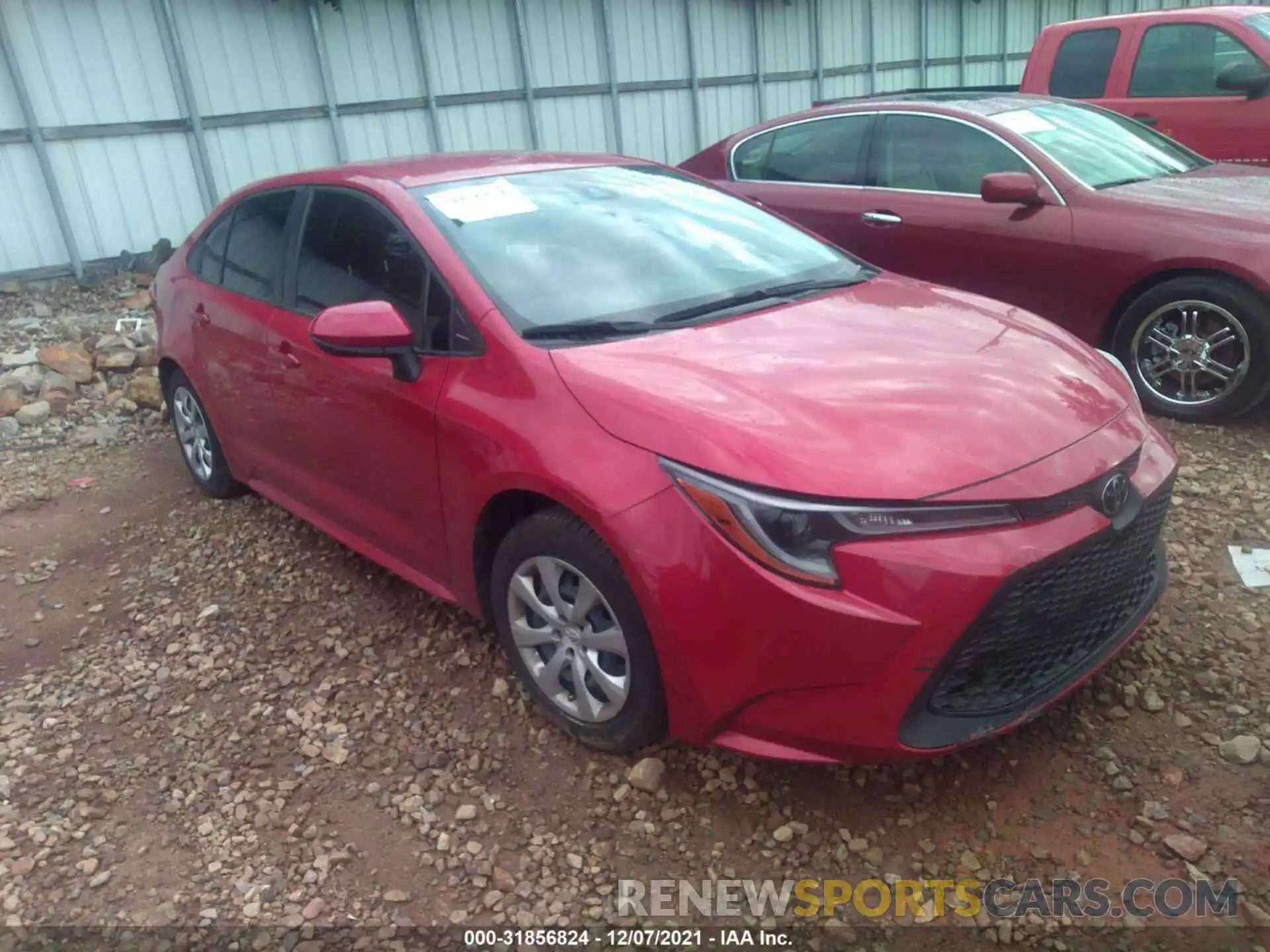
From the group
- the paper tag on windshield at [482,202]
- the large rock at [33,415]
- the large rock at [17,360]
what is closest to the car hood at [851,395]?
the paper tag on windshield at [482,202]

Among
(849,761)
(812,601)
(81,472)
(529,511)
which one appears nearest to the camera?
(812,601)

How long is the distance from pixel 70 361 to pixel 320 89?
4299mm

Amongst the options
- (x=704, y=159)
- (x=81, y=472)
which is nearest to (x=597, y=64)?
(x=704, y=159)

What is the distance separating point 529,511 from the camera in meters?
2.87

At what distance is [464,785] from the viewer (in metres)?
2.85

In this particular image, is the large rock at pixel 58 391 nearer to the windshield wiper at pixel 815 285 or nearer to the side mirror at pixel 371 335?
the side mirror at pixel 371 335

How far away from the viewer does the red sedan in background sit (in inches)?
185

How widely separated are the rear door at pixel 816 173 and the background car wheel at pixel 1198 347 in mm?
1667

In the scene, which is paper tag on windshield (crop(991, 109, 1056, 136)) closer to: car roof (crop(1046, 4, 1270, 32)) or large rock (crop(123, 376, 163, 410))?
car roof (crop(1046, 4, 1270, 32))

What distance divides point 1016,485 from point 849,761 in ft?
2.48

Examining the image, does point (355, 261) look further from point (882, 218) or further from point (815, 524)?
point (882, 218)

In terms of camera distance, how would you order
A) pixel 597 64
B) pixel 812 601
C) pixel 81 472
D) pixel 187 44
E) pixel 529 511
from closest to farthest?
pixel 812 601 → pixel 529 511 → pixel 81 472 → pixel 187 44 → pixel 597 64

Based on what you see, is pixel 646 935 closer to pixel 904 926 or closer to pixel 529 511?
pixel 904 926

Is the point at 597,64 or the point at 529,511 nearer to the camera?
the point at 529,511
